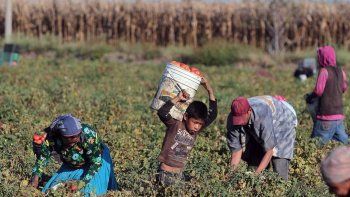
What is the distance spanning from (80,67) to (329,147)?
12.7 metres

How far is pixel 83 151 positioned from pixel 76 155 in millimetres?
89

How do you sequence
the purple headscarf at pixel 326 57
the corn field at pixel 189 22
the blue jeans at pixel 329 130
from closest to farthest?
the purple headscarf at pixel 326 57 → the blue jeans at pixel 329 130 → the corn field at pixel 189 22

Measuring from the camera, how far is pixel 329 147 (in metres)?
10.2

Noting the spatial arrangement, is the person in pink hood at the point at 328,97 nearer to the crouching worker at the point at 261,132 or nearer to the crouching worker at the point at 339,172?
the crouching worker at the point at 261,132

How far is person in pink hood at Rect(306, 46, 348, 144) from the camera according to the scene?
10430mm

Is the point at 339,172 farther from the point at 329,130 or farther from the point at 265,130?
the point at 329,130

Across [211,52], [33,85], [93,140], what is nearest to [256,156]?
[93,140]

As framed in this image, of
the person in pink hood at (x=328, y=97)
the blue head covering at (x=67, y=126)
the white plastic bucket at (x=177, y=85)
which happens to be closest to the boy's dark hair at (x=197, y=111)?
the white plastic bucket at (x=177, y=85)

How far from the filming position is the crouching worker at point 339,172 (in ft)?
15.5

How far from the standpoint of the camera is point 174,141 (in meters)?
7.88

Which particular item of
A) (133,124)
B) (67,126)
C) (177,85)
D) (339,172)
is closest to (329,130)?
(133,124)

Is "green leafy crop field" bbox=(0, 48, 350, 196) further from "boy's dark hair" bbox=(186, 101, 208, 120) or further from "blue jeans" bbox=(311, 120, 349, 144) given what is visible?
"boy's dark hair" bbox=(186, 101, 208, 120)

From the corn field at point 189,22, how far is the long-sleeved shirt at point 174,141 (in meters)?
25.1

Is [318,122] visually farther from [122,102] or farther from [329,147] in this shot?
[122,102]
